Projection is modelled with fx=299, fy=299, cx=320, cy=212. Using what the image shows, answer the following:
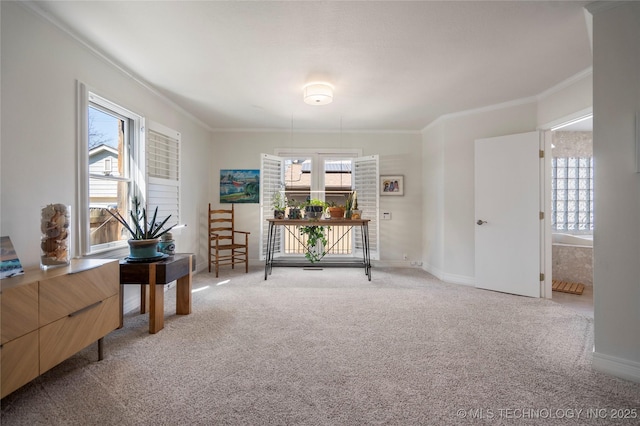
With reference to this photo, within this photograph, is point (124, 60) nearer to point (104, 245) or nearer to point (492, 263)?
point (104, 245)

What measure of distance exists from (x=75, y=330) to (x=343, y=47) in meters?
2.93

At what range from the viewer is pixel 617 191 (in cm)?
204

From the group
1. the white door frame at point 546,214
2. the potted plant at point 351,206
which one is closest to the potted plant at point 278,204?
the potted plant at point 351,206

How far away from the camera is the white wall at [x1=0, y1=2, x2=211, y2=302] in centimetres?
202

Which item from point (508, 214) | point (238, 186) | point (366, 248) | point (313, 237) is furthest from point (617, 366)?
point (238, 186)

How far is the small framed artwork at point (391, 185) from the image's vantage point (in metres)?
5.50

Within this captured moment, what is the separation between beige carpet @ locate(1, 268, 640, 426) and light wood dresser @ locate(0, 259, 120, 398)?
0.25 metres

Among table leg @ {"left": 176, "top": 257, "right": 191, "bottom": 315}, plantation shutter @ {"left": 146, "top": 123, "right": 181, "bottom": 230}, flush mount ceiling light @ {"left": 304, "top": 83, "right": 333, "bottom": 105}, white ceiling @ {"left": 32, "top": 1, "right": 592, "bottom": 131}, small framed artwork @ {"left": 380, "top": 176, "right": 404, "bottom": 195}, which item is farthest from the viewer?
small framed artwork @ {"left": 380, "top": 176, "right": 404, "bottom": 195}

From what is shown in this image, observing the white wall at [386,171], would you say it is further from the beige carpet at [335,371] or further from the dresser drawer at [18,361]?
the dresser drawer at [18,361]

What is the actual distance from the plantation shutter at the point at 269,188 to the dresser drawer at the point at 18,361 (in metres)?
3.64

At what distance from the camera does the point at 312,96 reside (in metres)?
3.36

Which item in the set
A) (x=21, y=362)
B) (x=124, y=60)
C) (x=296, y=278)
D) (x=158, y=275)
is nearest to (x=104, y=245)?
(x=158, y=275)

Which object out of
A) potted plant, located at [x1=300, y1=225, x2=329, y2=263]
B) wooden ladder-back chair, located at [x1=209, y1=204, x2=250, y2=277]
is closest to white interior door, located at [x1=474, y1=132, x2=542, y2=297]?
potted plant, located at [x1=300, y1=225, x2=329, y2=263]

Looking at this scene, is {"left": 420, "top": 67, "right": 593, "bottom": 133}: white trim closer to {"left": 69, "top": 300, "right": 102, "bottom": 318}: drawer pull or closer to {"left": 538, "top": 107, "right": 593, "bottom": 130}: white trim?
{"left": 538, "top": 107, "right": 593, "bottom": 130}: white trim
